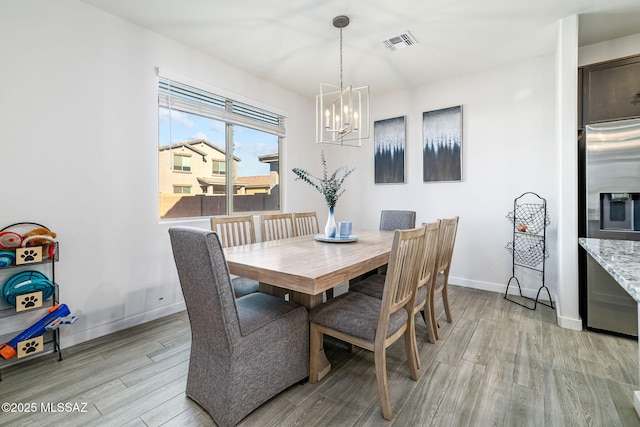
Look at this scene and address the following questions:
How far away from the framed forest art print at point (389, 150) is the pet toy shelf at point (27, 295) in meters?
3.73

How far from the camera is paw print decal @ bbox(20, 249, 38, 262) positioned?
1879mm

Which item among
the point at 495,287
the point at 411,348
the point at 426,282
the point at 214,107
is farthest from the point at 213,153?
the point at 495,287

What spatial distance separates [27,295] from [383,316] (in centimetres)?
225

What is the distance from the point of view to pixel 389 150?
426 cm

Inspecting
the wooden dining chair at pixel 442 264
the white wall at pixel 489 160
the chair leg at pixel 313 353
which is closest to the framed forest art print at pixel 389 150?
the white wall at pixel 489 160

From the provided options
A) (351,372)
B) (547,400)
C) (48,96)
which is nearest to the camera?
(547,400)

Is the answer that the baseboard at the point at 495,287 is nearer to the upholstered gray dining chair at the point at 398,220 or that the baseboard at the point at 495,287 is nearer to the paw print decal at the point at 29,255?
the upholstered gray dining chair at the point at 398,220

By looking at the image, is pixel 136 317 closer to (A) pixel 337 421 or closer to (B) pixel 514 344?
(A) pixel 337 421

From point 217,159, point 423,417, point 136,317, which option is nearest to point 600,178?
point 423,417

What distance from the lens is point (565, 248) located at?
2.50 metres

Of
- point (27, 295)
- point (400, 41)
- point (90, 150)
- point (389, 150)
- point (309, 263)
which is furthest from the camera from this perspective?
point (389, 150)

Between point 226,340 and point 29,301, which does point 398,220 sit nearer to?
point 226,340

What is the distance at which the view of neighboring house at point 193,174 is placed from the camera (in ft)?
9.50

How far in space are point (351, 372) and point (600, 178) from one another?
8.25ft
